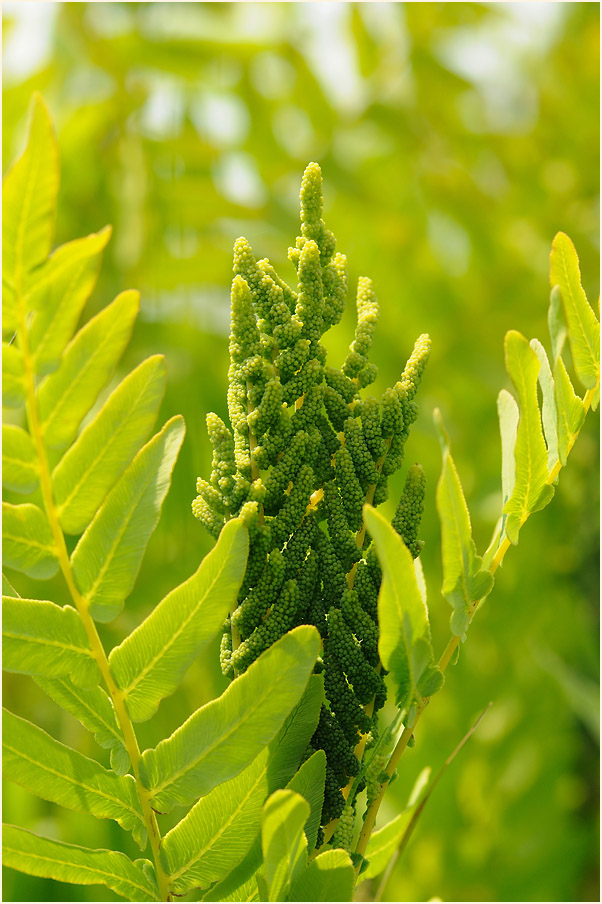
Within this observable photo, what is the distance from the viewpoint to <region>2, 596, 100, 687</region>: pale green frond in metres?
0.36

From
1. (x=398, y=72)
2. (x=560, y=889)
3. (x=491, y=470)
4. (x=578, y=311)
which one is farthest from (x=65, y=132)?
(x=560, y=889)

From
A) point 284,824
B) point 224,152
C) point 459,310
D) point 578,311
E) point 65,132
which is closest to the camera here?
point 284,824

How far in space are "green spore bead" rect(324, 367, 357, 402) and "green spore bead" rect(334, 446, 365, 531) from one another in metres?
0.03

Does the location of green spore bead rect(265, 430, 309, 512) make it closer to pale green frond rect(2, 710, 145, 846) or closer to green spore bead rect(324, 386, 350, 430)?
green spore bead rect(324, 386, 350, 430)

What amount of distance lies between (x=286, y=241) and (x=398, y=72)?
393mm

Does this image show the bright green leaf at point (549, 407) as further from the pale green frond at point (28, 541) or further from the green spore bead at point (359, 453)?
the pale green frond at point (28, 541)

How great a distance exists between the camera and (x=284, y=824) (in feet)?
1.06

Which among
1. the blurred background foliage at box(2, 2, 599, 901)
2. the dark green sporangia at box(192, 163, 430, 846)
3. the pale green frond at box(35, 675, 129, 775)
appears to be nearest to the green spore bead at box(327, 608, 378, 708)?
the dark green sporangia at box(192, 163, 430, 846)

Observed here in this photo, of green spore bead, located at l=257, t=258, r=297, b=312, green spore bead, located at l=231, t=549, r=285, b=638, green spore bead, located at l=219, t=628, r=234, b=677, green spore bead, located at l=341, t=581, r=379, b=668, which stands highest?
green spore bead, located at l=257, t=258, r=297, b=312

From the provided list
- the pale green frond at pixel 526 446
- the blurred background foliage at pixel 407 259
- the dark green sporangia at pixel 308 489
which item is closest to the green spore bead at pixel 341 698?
the dark green sporangia at pixel 308 489

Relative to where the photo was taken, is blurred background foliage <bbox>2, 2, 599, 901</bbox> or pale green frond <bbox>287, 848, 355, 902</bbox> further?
blurred background foliage <bbox>2, 2, 599, 901</bbox>

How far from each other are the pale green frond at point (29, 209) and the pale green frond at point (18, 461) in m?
0.04

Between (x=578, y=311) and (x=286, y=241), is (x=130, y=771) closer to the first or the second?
Answer: (x=578, y=311)

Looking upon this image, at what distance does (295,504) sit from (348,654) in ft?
0.22
